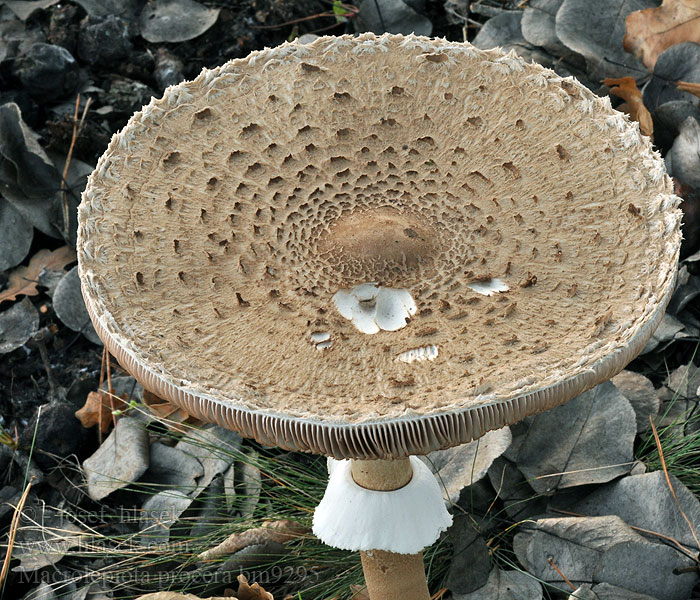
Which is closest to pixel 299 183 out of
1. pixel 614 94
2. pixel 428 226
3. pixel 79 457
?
pixel 428 226

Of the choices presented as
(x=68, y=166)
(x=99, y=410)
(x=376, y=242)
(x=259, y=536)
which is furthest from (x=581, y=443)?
(x=68, y=166)

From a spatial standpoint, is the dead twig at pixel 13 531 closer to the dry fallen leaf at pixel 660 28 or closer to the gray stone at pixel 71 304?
the gray stone at pixel 71 304

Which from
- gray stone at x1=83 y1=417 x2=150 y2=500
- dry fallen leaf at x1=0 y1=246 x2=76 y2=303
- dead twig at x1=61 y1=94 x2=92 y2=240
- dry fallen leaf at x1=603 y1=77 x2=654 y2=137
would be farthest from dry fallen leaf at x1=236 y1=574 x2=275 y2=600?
dry fallen leaf at x1=603 y1=77 x2=654 y2=137

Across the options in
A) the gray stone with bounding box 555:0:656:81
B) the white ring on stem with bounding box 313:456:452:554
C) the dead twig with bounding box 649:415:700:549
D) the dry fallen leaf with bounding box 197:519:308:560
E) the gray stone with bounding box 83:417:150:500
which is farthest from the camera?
the gray stone with bounding box 555:0:656:81

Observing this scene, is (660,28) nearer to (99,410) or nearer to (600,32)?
(600,32)

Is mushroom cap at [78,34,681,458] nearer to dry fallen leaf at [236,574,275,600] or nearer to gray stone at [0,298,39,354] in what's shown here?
dry fallen leaf at [236,574,275,600]

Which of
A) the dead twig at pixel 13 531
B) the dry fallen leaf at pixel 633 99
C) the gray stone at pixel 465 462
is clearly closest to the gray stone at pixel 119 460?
the dead twig at pixel 13 531
